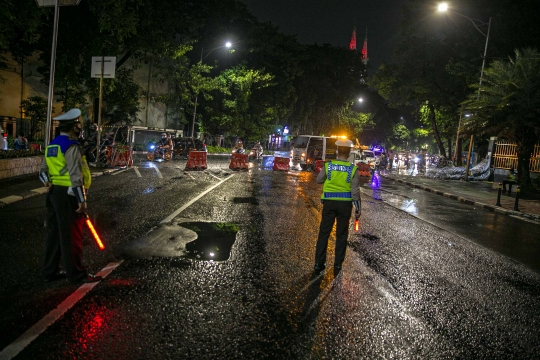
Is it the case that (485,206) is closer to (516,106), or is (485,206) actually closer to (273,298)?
(516,106)

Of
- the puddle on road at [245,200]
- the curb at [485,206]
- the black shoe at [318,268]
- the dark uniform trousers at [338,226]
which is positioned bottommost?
the black shoe at [318,268]

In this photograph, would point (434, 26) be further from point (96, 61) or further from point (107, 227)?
point (107, 227)

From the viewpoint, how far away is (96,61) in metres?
17.7

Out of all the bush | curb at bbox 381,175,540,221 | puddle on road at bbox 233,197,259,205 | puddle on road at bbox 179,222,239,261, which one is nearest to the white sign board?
puddle on road at bbox 233,197,259,205

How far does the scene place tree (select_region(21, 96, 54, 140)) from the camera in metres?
22.6

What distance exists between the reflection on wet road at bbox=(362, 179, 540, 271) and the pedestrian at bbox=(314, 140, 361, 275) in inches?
150

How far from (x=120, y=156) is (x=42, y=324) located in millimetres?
17979

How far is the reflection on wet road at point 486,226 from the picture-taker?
27.8ft

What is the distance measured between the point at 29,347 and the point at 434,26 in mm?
36720

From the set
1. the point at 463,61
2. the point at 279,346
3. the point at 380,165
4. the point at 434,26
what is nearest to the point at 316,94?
the point at 380,165

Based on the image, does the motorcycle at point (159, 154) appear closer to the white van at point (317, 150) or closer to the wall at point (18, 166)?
the white van at point (317, 150)

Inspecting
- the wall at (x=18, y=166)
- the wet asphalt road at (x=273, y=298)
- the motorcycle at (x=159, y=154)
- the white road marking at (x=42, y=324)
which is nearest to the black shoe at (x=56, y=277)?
the wet asphalt road at (x=273, y=298)

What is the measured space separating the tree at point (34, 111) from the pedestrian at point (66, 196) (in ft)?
69.1

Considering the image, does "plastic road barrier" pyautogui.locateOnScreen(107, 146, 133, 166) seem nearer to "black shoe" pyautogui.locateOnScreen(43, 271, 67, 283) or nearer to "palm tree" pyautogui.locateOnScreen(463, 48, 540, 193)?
"black shoe" pyautogui.locateOnScreen(43, 271, 67, 283)
